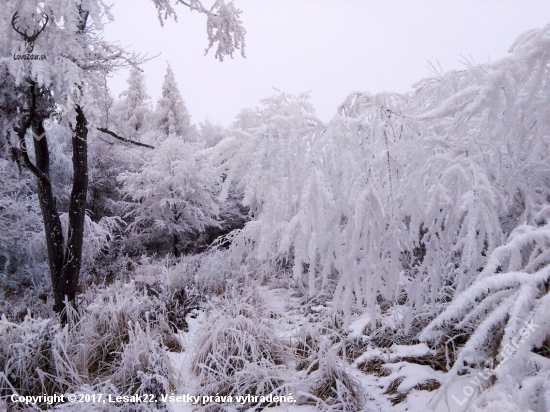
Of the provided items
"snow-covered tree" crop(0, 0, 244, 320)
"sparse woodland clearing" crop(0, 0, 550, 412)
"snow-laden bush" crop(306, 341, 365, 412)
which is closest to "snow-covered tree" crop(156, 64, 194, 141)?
"sparse woodland clearing" crop(0, 0, 550, 412)

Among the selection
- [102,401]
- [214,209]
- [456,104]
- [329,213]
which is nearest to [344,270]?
[329,213]

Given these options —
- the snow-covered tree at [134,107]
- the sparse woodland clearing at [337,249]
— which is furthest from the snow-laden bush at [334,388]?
the snow-covered tree at [134,107]

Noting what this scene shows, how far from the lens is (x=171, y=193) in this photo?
40.7ft

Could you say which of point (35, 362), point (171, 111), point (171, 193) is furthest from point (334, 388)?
point (171, 111)

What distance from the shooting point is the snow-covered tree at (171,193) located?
1198cm

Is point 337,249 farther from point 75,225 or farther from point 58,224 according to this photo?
point 58,224

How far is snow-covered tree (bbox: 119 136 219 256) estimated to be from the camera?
472 inches

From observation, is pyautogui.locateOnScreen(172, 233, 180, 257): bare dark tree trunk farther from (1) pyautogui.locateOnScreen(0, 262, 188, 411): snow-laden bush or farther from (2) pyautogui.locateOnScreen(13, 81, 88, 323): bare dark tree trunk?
(1) pyautogui.locateOnScreen(0, 262, 188, 411): snow-laden bush

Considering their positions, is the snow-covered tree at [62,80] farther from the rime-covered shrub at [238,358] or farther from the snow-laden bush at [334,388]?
the snow-laden bush at [334,388]

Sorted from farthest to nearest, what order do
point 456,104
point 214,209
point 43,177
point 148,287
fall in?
point 214,209, point 148,287, point 43,177, point 456,104

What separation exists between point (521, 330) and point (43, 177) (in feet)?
16.5

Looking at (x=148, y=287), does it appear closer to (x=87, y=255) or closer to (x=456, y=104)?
(x=87, y=255)

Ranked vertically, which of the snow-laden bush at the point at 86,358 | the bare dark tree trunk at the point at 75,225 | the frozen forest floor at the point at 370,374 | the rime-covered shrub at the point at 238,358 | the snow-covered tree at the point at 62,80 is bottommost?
the frozen forest floor at the point at 370,374

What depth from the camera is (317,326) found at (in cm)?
439
